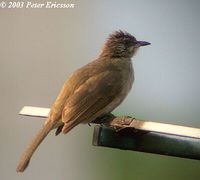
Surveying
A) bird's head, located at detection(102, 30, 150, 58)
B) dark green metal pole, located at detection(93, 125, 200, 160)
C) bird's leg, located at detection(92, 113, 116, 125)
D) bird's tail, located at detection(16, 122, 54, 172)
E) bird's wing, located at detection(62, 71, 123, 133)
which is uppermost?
bird's head, located at detection(102, 30, 150, 58)

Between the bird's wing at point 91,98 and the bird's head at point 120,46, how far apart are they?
0.27 m

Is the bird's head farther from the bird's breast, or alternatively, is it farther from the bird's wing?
the bird's wing

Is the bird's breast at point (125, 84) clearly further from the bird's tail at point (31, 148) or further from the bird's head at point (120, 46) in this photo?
the bird's tail at point (31, 148)

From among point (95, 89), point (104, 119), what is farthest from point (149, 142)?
point (95, 89)

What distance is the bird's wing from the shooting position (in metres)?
2.43

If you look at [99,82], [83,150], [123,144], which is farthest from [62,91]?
[123,144]

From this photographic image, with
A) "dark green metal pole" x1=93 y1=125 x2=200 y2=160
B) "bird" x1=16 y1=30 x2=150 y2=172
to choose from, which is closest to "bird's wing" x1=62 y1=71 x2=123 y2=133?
"bird" x1=16 y1=30 x2=150 y2=172

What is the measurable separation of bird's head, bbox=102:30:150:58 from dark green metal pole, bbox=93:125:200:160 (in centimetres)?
81

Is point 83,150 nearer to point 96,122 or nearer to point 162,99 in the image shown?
point 96,122

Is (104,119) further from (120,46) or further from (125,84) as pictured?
(120,46)

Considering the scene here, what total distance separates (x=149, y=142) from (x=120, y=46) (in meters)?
0.96

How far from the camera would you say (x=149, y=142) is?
7.04 ft

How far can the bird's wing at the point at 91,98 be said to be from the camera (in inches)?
95.7

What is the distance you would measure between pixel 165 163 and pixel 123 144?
0.65 meters
